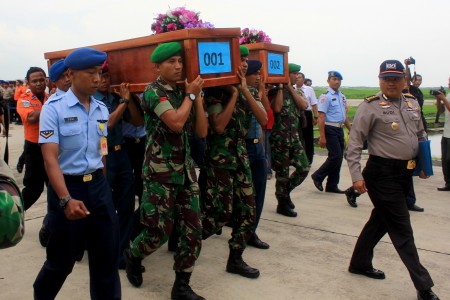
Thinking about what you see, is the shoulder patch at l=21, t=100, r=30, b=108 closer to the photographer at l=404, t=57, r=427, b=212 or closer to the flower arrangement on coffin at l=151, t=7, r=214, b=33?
the flower arrangement on coffin at l=151, t=7, r=214, b=33

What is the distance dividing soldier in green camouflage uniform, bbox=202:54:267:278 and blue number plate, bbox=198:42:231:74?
7.5 inches

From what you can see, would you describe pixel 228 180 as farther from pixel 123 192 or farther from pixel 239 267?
pixel 123 192

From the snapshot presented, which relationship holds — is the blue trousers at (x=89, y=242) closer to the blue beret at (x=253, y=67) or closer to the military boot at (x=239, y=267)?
the military boot at (x=239, y=267)

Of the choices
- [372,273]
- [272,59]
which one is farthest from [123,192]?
[372,273]

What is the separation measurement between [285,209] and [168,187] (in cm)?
277

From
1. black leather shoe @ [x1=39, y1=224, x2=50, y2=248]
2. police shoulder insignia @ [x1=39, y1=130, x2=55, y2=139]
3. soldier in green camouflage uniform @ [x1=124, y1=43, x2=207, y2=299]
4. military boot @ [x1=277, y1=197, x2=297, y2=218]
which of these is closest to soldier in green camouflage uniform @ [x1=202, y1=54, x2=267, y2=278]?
soldier in green camouflage uniform @ [x1=124, y1=43, x2=207, y2=299]

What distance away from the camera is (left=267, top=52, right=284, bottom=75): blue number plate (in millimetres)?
4797

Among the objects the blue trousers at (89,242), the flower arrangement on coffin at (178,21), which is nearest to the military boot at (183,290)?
the blue trousers at (89,242)

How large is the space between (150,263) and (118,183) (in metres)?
0.77

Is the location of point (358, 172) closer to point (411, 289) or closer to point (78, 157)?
point (411, 289)

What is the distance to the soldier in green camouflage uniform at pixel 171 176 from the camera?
3.28m

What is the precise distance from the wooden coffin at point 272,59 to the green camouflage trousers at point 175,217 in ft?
5.91

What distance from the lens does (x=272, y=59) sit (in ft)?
15.9

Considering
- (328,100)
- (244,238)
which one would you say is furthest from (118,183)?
(328,100)
